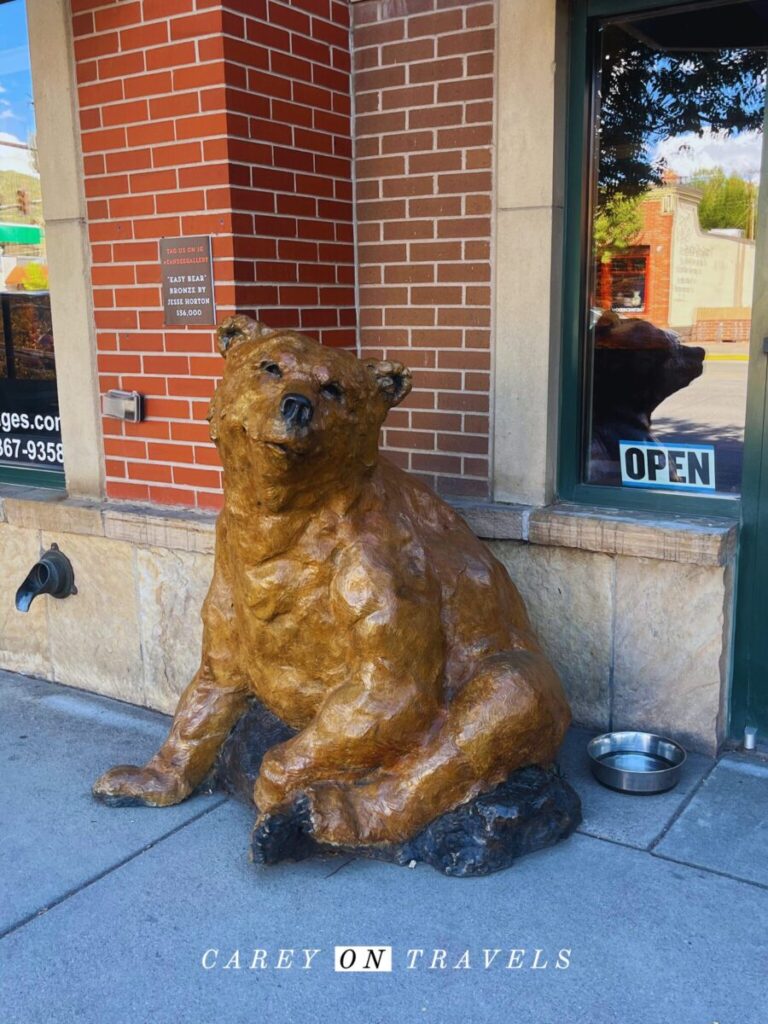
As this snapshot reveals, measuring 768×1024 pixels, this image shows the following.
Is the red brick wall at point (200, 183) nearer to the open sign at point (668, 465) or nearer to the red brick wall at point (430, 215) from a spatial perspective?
the red brick wall at point (430, 215)

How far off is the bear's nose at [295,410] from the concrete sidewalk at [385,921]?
1.47 m

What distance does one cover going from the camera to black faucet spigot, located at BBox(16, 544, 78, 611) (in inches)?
182

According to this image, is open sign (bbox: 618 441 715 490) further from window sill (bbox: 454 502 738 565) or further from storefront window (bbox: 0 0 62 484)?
storefront window (bbox: 0 0 62 484)

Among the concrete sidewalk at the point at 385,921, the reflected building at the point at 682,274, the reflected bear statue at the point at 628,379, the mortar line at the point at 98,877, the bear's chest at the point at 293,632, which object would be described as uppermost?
the reflected building at the point at 682,274

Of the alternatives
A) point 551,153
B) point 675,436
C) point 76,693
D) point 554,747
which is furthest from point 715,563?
point 76,693

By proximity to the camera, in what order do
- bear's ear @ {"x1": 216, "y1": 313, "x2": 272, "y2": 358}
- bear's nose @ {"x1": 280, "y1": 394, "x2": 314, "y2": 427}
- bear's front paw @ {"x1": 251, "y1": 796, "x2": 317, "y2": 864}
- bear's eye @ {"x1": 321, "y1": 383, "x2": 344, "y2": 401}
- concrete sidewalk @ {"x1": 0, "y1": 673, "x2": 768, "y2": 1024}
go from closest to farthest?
concrete sidewalk @ {"x1": 0, "y1": 673, "x2": 768, "y2": 1024}, bear's nose @ {"x1": 280, "y1": 394, "x2": 314, "y2": 427}, bear's eye @ {"x1": 321, "y1": 383, "x2": 344, "y2": 401}, bear's front paw @ {"x1": 251, "y1": 796, "x2": 317, "y2": 864}, bear's ear @ {"x1": 216, "y1": 313, "x2": 272, "y2": 358}

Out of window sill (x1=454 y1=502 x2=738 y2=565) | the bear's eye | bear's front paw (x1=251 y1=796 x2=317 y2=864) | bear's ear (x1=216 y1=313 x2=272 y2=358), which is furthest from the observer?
window sill (x1=454 y1=502 x2=738 y2=565)

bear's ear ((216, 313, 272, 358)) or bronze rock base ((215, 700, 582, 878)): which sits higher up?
bear's ear ((216, 313, 272, 358))

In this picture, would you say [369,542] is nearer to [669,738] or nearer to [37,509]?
[669,738]

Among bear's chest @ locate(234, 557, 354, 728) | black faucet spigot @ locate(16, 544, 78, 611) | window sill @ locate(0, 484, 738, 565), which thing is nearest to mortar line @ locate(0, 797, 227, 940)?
bear's chest @ locate(234, 557, 354, 728)

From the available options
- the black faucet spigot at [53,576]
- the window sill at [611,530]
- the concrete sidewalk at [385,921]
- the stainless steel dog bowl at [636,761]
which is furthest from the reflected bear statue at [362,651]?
the black faucet spigot at [53,576]

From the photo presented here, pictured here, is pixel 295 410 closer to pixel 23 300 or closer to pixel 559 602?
pixel 559 602

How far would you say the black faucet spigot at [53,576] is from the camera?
4.61 metres

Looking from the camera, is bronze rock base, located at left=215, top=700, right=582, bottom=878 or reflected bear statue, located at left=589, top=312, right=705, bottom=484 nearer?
bronze rock base, located at left=215, top=700, right=582, bottom=878
